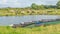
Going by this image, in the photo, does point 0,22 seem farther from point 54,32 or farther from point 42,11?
point 42,11

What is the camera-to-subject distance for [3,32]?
9.95m

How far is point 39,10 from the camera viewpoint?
21.6 m

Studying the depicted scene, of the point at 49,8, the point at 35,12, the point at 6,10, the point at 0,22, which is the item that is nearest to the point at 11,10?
the point at 6,10

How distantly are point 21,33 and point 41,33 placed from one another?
1212 mm

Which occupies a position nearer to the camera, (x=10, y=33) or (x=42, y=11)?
(x=10, y=33)

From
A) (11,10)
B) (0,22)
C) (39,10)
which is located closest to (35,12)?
(39,10)

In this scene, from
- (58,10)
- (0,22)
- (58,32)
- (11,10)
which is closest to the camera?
(58,32)

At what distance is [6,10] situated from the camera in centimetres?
2258

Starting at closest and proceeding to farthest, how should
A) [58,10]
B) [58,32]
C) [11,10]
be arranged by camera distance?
[58,32] < [58,10] < [11,10]

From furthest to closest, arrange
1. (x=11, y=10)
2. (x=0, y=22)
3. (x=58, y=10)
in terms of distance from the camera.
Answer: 1. (x=11, y=10)
2. (x=58, y=10)
3. (x=0, y=22)

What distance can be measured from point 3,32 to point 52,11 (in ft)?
45.9

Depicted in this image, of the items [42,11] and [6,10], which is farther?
[6,10]

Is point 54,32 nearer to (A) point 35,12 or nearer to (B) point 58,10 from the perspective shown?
(B) point 58,10

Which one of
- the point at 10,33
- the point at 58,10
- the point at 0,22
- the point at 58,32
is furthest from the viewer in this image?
the point at 58,10
